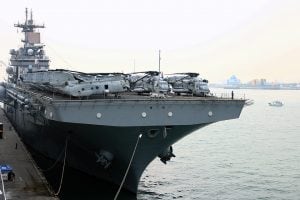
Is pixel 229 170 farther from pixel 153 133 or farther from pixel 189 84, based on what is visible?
pixel 153 133

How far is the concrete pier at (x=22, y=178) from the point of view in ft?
46.2

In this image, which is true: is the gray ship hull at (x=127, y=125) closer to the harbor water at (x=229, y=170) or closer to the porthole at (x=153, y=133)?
the porthole at (x=153, y=133)

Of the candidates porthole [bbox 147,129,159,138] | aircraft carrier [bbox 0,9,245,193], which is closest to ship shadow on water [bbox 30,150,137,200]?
aircraft carrier [bbox 0,9,245,193]

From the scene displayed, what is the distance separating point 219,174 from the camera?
79.9 ft

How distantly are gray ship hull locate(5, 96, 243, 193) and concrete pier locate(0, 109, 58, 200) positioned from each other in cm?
210

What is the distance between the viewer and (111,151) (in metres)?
16.0

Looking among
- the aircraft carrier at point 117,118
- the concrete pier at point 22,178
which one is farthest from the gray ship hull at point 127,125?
the concrete pier at point 22,178

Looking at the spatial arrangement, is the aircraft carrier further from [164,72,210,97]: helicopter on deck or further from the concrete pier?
the concrete pier

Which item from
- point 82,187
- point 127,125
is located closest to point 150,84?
point 127,125

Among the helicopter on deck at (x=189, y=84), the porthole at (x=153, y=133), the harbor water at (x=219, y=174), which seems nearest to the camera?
the porthole at (x=153, y=133)

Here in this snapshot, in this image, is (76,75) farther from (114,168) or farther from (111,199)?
(111,199)

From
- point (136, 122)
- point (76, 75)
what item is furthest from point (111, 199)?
point (76, 75)

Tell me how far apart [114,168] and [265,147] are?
22.1 m

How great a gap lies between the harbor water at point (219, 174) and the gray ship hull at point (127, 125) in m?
1.64
